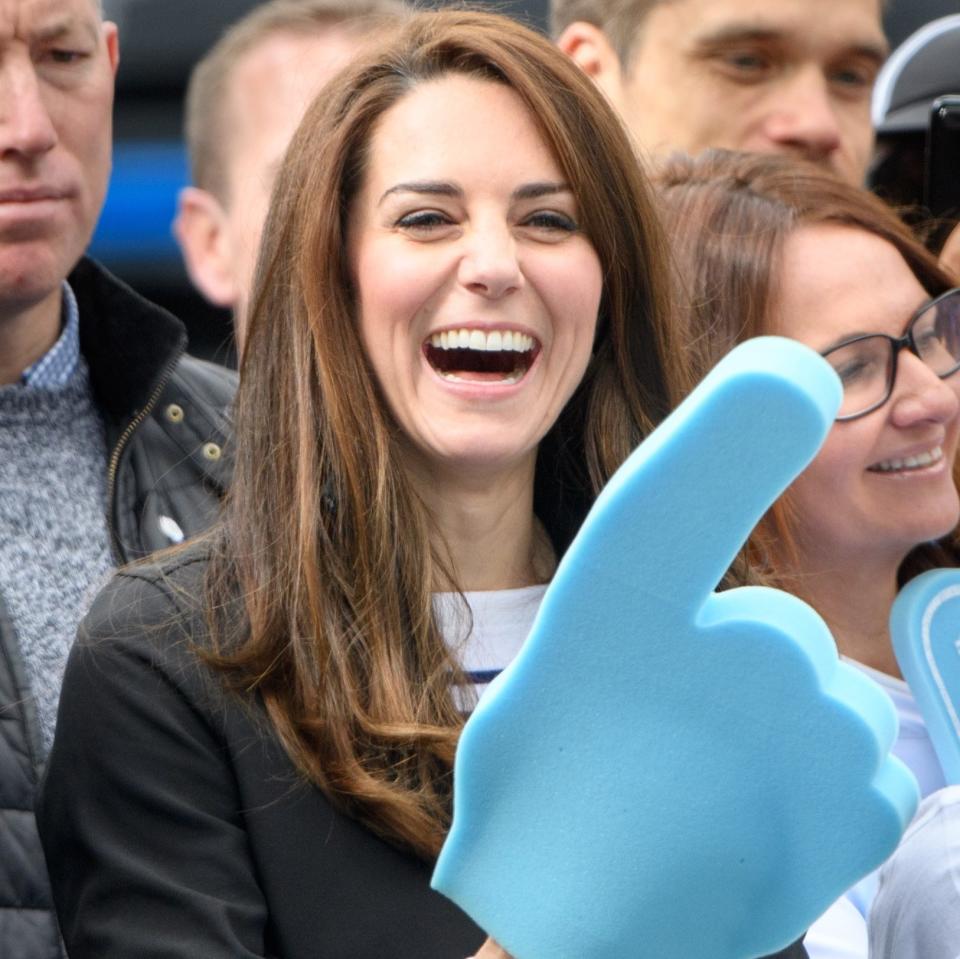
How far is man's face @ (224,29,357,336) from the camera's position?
3471 mm

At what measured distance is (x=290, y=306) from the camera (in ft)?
6.64

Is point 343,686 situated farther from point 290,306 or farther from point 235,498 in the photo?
point 290,306

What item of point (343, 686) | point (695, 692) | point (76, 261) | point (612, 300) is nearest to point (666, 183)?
point (612, 300)

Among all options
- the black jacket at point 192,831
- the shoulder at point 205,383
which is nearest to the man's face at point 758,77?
the shoulder at point 205,383

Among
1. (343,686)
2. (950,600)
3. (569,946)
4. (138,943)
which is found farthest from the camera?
(950,600)

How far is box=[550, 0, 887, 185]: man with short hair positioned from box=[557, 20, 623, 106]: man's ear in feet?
0.14

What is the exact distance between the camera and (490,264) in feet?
6.28

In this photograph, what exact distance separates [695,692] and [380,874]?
45 centimetres

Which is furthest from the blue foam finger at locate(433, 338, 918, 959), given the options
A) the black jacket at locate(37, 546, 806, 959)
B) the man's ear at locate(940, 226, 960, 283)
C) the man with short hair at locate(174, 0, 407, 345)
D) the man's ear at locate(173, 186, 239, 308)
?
the man's ear at locate(173, 186, 239, 308)

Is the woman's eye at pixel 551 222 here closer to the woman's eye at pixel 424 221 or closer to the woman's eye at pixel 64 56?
the woman's eye at pixel 424 221

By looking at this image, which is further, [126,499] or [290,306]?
[126,499]

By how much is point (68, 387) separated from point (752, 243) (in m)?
0.86

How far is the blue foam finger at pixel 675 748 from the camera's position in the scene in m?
1.39

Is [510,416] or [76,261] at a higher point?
[510,416]
